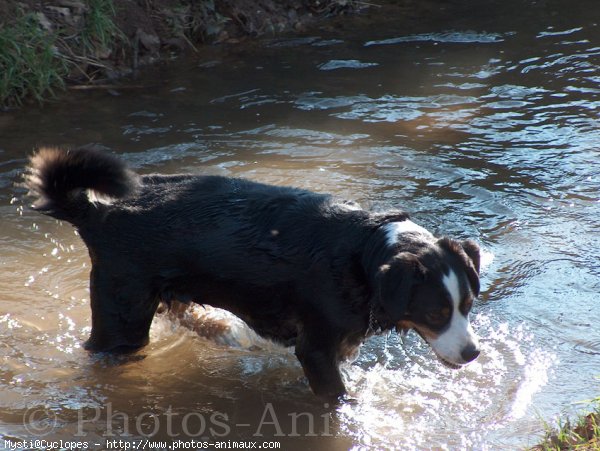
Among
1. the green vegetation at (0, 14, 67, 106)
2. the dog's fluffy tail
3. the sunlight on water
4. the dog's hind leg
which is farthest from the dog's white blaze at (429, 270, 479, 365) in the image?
the green vegetation at (0, 14, 67, 106)

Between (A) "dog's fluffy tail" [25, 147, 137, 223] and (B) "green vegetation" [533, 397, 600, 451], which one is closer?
(B) "green vegetation" [533, 397, 600, 451]

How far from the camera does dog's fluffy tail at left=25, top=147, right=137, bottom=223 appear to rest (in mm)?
4090

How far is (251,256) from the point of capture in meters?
4.23

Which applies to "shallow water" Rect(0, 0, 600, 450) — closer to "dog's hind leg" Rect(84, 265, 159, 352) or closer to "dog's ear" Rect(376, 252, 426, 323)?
"dog's hind leg" Rect(84, 265, 159, 352)

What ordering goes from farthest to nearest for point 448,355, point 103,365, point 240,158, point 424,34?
point 424,34, point 240,158, point 103,365, point 448,355

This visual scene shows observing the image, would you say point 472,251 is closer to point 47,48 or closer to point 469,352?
point 469,352

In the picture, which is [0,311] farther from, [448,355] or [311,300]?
[448,355]

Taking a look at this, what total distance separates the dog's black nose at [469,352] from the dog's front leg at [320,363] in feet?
2.07

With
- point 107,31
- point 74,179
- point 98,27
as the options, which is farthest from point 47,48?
point 74,179

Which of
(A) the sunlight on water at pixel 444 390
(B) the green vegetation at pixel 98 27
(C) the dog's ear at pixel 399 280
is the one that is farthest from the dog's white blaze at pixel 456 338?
(B) the green vegetation at pixel 98 27

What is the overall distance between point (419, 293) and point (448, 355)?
0.36m

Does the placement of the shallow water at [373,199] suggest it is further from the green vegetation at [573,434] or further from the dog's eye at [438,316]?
the dog's eye at [438,316]

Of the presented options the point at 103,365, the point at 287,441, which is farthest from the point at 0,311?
the point at 287,441

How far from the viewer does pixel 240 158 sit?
6.95 metres
